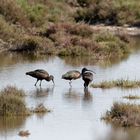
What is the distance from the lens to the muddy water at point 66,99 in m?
18.7

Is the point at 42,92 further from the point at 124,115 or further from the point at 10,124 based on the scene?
the point at 124,115

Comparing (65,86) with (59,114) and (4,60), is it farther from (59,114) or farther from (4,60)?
(4,60)

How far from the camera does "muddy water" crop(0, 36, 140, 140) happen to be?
61.2ft

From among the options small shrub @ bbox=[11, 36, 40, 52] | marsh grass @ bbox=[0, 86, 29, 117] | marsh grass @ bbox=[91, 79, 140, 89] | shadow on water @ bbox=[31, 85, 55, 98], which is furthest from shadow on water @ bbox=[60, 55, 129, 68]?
marsh grass @ bbox=[0, 86, 29, 117]

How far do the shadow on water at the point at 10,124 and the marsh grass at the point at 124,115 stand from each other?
216 centimetres

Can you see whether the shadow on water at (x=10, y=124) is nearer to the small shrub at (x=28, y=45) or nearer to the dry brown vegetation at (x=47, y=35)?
the dry brown vegetation at (x=47, y=35)

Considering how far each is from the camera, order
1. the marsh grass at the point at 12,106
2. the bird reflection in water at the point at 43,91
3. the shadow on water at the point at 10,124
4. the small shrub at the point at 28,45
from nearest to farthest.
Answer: the shadow on water at the point at 10,124 → the marsh grass at the point at 12,106 → the bird reflection in water at the point at 43,91 → the small shrub at the point at 28,45

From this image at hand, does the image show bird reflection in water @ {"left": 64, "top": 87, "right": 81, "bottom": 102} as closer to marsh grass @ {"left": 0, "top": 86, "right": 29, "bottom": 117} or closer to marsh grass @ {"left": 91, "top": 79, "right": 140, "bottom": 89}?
marsh grass @ {"left": 91, "top": 79, "right": 140, "bottom": 89}

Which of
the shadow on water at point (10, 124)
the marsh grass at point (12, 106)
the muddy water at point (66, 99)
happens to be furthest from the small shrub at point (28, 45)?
the shadow on water at point (10, 124)

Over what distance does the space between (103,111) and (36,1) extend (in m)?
→ 26.9

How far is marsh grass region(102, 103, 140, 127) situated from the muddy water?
297mm

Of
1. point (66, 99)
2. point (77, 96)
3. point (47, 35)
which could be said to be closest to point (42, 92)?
point (77, 96)

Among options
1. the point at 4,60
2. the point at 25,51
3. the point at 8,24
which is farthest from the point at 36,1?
the point at 4,60

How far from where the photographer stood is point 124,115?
64.7ft
